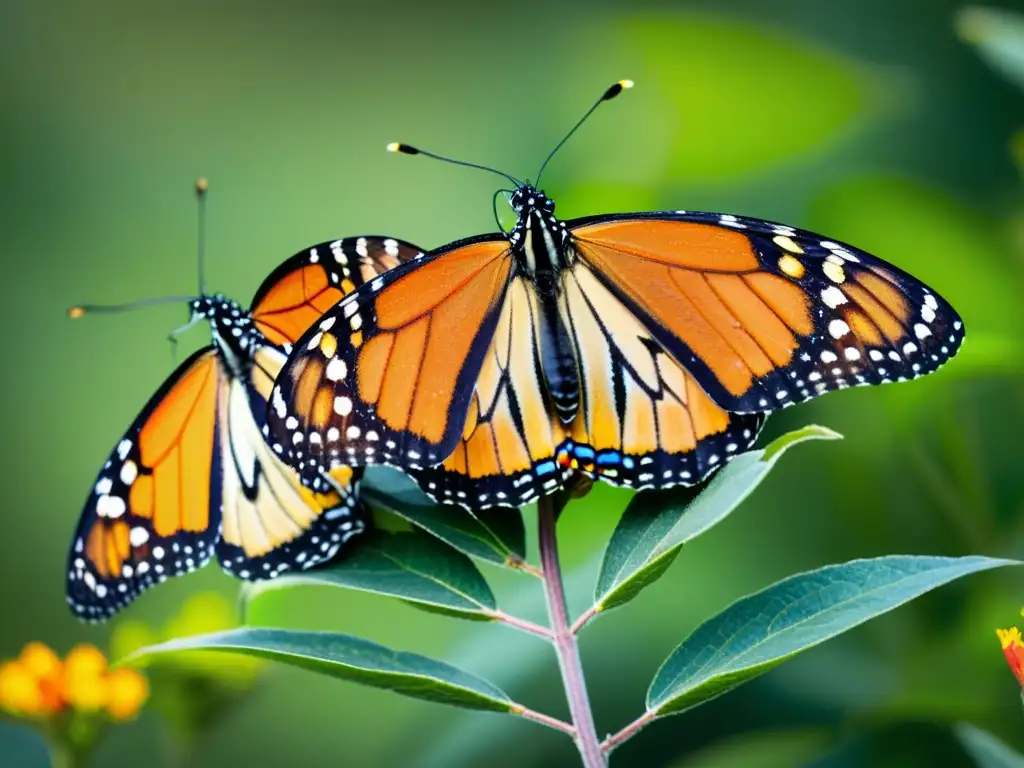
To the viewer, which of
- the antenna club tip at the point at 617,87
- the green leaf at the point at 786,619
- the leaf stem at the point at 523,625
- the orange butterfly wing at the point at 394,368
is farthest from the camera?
the antenna club tip at the point at 617,87

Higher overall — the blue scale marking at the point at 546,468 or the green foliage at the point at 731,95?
the green foliage at the point at 731,95

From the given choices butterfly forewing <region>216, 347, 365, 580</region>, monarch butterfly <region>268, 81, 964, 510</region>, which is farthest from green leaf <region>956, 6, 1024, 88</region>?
butterfly forewing <region>216, 347, 365, 580</region>

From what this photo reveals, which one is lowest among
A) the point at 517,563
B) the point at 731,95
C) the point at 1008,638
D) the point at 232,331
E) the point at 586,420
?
the point at 1008,638

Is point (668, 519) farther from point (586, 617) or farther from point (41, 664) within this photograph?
point (41, 664)

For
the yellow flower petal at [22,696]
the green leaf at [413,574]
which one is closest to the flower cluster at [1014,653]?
the green leaf at [413,574]

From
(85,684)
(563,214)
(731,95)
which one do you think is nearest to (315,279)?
(563,214)

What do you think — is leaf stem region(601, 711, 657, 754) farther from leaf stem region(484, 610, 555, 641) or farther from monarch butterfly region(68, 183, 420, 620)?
monarch butterfly region(68, 183, 420, 620)

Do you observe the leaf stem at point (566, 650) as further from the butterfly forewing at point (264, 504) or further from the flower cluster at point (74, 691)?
the flower cluster at point (74, 691)

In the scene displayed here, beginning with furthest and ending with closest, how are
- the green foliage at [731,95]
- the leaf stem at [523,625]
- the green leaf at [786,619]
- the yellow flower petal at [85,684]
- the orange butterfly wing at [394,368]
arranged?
the green foliage at [731,95] → the yellow flower petal at [85,684] → the orange butterfly wing at [394,368] → the leaf stem at [523,625] → the green leaf at [786,619]
